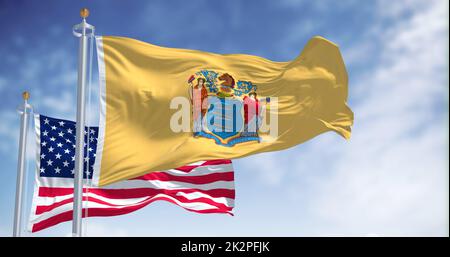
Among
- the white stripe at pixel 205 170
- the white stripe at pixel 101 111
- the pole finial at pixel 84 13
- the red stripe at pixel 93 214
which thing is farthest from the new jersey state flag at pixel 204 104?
the red stripe at pixel 93 214

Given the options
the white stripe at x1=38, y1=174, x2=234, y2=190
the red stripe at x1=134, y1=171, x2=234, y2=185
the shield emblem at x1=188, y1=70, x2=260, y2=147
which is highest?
the shield emblem at x1=188, y1=70, x2=260, y2=147

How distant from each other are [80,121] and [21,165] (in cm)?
522

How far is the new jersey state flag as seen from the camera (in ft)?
40.5

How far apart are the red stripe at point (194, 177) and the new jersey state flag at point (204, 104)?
2.78 metres

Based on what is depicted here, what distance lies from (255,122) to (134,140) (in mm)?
3191

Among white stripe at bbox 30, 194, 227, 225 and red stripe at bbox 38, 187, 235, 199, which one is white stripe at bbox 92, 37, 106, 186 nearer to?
white stripe at bbox 30, 194, 227, 225

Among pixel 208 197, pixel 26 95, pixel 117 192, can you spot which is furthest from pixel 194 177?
pixel 26 95

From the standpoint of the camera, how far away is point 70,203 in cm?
1513

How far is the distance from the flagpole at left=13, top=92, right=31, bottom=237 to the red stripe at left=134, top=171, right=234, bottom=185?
3.32 meters

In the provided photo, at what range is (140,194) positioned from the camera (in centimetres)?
1508

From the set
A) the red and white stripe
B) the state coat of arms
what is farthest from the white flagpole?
the red and white stripe

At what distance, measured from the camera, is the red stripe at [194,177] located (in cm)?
1523
